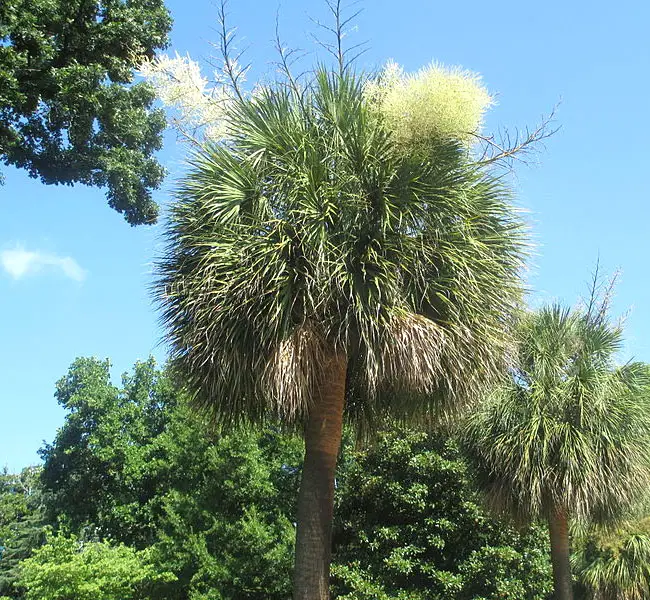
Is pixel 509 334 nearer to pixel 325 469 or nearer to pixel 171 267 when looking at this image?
pixel 325 469

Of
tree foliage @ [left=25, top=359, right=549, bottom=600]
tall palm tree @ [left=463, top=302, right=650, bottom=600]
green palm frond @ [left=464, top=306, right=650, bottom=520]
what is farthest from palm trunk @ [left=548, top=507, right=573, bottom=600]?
tree foliage @ [left=25, top=359, right=549, bottom=600]

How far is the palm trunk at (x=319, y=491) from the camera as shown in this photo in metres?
5.75

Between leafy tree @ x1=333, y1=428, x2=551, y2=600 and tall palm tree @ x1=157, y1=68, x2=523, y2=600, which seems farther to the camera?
leafy tree @ x1=333, y1=428, x2=551, y2=600

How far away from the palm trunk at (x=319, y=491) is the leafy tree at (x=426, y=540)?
763 centimetres

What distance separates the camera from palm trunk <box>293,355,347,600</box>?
5746mm

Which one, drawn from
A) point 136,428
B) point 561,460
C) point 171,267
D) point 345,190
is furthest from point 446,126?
point 136,428

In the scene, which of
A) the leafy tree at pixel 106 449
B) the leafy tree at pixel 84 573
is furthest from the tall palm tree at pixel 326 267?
the leafy tree at pixel 106 449

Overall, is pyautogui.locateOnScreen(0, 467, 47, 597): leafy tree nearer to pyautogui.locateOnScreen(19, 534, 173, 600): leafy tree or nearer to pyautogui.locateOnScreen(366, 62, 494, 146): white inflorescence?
pyautogui.locateOnScreen(19, 534, 173, 600): leafy tree

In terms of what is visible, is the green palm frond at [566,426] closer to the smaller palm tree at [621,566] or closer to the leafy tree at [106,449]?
the smaller palm tree at [621,566]

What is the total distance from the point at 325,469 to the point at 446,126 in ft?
11.0

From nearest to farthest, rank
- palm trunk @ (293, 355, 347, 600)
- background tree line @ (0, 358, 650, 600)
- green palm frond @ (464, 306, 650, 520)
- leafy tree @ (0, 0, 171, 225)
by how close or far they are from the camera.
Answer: palm trunk @ (293, 355, 347, 600) < leafy tree @ (0, 0, 171, 225) < green palm frond @ (464, 306, 650, 520) < background tree line @ (0, 358, 650, 600)

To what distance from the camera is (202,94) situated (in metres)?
6.70

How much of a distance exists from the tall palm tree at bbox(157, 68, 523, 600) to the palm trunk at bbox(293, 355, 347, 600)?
1cm

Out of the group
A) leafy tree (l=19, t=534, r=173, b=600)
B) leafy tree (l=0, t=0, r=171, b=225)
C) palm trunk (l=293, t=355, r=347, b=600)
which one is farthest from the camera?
leafy tree (l=19, t=534, r=173, b=600)
